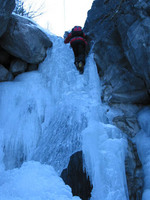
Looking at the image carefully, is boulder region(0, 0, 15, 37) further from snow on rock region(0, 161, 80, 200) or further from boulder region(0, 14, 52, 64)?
snow on rock region(0, 161, 80, 200)

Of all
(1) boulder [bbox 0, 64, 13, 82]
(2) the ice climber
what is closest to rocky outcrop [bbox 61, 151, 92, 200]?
(2) the ice climber

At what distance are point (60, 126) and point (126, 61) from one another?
1.68m

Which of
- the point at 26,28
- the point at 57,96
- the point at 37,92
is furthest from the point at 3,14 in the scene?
the point at 57,96

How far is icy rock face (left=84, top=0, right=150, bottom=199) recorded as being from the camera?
2.80m

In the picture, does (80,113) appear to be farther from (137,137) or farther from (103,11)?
(103,11)

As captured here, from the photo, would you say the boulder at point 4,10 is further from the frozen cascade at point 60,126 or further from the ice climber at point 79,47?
the ice climber at point 79,47

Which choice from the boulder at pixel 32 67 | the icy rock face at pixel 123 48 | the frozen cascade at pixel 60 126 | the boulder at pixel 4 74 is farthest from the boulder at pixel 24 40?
the icy rock face at pixel 123 48

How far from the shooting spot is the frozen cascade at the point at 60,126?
2.44 meters

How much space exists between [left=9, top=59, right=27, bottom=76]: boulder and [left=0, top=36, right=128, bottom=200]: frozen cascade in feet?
0.57

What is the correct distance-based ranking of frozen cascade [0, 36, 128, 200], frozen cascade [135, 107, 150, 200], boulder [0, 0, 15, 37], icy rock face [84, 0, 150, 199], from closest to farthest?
frozen cascade [0, 36, 128, 200] < frozen cascade [135, 107, 150, 200] < icy rock face [84, 0, 150, 199] < boulder [0, 0, 15, 37]

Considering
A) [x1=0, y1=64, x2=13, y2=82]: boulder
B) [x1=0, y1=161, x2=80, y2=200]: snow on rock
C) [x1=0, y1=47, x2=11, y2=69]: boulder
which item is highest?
[x1=0, y1=47, x2=11, y2=69]: boulder

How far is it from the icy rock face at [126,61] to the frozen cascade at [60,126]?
0.91ft

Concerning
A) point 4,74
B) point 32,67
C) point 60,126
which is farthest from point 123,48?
point 4,74

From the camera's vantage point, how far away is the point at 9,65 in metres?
4.62
